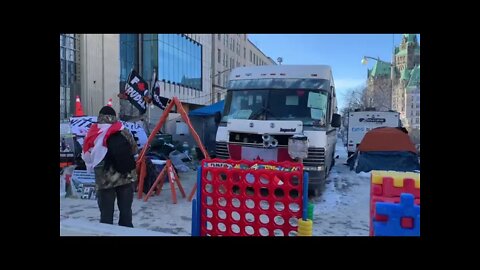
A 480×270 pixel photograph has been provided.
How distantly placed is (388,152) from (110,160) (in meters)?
9.74

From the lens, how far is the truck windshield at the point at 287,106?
8336 mm

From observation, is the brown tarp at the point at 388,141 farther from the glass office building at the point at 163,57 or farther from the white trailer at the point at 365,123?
the glass office building at the point at 163,57

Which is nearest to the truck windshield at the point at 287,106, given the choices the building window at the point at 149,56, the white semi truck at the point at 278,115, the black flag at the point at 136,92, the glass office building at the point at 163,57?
the white semi truck at the point at 278,115

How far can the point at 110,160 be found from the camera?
15.4 ft

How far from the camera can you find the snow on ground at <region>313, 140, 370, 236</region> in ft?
19.7

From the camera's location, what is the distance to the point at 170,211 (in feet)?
23.0

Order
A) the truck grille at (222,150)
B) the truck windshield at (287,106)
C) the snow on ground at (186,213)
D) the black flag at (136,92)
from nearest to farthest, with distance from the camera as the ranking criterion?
the snow on ground at (186,213)
the truck windshield at (287,106)
the truck grille at (222,150)
the black flag at (136,92)

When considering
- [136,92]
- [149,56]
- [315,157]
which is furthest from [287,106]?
[149,56]

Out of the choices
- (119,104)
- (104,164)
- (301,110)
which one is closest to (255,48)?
(119,104)

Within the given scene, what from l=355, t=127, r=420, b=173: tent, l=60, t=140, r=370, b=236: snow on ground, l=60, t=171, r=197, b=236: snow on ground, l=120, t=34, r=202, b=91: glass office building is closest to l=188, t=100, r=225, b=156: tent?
l=120, t=34, r=202, b=91: glass office building

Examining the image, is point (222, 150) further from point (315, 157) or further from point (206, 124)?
point (206, 124)

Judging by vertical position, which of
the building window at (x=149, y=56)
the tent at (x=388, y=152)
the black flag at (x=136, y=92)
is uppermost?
the building window at (x=149, y=56)

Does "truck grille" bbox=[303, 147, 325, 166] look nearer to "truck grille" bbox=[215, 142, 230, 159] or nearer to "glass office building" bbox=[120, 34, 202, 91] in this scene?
"truck grille" bbox=[215, 142, 230, 159]
